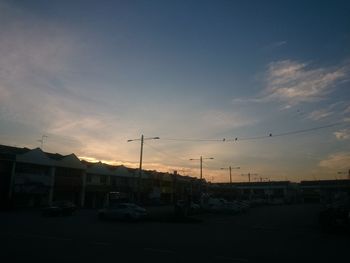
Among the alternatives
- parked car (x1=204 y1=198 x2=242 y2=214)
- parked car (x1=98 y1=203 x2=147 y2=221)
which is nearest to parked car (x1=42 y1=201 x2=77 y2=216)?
parked car (x1=98 y1=203 x2=147 y2=221)

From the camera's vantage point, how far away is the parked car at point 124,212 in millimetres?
30109

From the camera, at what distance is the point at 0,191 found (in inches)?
1886

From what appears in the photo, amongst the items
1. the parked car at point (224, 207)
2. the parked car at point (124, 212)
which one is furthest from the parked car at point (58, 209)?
the parked car at point (224, 207)

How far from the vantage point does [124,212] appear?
3041 centimetres

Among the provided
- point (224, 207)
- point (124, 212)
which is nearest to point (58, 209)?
point (124, 212)

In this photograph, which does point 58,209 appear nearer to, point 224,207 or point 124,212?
point 124,212

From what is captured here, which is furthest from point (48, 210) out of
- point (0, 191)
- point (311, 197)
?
point (311, 197)

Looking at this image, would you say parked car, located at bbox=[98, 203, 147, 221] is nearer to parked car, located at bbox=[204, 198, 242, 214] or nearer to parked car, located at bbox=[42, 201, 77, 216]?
parked car, located at bbox=[42, 201, 77, 216]

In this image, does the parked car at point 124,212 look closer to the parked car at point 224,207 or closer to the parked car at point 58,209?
the parked car at point 58,209

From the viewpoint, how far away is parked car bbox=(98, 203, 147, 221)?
3011cm

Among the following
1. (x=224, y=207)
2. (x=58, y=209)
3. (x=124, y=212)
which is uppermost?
(x=224, y=207)

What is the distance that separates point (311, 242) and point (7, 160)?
4213cm

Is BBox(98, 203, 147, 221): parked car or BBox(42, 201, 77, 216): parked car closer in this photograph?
BBox(98, 203, 147, 221): parked car

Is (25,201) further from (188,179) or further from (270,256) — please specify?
(188,179)
